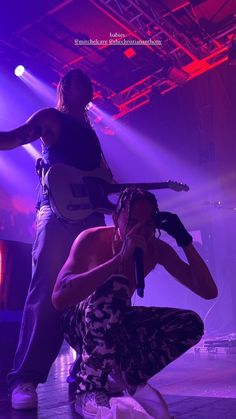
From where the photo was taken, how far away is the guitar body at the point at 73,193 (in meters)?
2.51

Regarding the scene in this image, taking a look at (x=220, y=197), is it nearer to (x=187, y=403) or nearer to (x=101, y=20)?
(x=101, y=20)

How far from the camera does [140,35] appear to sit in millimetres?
7930

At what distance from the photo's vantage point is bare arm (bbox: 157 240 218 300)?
2.06 m

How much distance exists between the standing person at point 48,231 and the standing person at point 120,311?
11.8 inches

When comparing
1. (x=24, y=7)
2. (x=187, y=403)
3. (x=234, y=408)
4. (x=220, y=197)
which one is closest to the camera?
(x=234, y=408)

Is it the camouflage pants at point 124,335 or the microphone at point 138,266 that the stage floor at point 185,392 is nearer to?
the camouflage pants at point 124,335

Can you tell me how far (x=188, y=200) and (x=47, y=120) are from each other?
25.8 ft

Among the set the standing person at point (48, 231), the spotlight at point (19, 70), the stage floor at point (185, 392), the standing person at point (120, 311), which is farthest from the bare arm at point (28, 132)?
the spotlight at point (19, 70)

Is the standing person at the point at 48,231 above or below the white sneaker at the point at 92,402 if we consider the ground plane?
above

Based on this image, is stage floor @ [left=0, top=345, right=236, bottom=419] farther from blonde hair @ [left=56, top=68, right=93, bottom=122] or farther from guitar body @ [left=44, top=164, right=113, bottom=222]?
blonde hair @ [left=56, top=68, right=93, bottom=122]

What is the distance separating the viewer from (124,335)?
1.96m

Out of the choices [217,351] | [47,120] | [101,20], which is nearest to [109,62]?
[101,20]

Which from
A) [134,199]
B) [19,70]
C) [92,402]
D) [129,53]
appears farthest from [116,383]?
[129,53]

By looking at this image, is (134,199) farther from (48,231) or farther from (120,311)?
(48,231)
